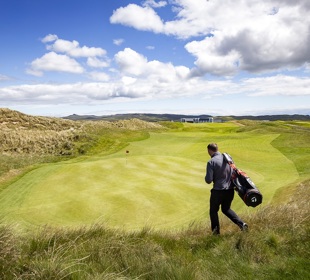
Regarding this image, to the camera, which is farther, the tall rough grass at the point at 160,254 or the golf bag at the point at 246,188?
the golf bag at the point at 246,188

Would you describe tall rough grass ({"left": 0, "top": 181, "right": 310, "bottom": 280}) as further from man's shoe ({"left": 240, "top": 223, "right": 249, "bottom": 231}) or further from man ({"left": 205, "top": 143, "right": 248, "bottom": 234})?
man ({"left": 205, "top": 143, "right": 248, "bottom": 234})

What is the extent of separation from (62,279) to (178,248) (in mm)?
2474

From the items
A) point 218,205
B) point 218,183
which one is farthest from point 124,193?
point 218,183

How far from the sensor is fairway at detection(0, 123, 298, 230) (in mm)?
11320

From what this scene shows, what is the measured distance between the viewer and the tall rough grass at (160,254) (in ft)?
14.9

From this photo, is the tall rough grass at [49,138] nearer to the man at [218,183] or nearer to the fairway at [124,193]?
the fairway at [124,193]

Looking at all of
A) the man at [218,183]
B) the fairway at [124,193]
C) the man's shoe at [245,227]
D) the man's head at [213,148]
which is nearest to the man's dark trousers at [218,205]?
the man at [218,183]

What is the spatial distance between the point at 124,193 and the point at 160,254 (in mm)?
8064

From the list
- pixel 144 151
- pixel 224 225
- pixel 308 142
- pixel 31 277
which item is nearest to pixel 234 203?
pixel 224 225

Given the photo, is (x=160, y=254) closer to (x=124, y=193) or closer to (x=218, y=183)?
(x=218, y=183)

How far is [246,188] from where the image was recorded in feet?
23.4

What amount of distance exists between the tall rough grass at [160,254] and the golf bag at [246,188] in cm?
61

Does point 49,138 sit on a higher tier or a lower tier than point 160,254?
lower

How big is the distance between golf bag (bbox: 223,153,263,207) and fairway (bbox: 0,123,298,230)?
2396 mm
